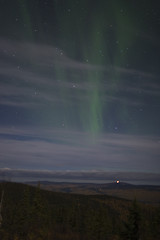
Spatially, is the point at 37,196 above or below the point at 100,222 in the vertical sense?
above

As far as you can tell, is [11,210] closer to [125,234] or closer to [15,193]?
[125,234]

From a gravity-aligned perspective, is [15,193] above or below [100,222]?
above

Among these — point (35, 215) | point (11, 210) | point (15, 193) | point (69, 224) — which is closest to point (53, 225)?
point (69, 224)

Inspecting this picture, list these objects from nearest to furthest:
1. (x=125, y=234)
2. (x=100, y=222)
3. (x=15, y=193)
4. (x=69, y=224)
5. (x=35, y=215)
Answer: (x=125, y=234), (x=100, y=222), (x=35, y=215), (x=69, y=224), (x=15, y=193)

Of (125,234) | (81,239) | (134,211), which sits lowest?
(81,239)

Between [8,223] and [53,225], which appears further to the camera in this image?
[53,225]

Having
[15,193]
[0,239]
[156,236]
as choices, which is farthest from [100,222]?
[15,193]

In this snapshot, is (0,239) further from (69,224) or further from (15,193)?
(15,193)

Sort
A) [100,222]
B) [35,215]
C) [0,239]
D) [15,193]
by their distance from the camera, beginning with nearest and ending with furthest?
1. [0,239]
2. [100,222]
3. [35,215]
4. [15,193]

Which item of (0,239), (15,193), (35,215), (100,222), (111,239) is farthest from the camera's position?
(15,193)

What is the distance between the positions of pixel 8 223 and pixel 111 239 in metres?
36.6

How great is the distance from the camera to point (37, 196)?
74688mm

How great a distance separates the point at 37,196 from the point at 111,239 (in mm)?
31097

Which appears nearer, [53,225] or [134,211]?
[134,211]
